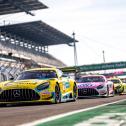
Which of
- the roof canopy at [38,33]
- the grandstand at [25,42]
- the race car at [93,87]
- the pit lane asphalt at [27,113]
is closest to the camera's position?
the pit lane asphalt at [27,113]

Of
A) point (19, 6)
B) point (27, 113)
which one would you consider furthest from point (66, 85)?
point (19, 6)

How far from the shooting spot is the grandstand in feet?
152

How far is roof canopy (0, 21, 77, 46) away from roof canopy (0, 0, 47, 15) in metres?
3.74

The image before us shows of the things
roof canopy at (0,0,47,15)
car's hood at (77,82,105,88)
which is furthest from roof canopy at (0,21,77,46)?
car's hood at (77,82,105,88)

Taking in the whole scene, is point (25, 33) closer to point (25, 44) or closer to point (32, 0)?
point (25, 44)

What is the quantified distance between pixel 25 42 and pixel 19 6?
11.0m

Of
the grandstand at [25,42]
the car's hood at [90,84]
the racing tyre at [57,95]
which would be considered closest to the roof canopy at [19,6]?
the grandstand at [25,42]

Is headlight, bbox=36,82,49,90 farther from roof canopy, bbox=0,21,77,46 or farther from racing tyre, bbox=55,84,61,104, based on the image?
roof canopy, bbox=0,21,77,46

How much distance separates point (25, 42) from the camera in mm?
64188

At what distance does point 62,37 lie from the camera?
7344cm

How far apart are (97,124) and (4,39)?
1989 inches

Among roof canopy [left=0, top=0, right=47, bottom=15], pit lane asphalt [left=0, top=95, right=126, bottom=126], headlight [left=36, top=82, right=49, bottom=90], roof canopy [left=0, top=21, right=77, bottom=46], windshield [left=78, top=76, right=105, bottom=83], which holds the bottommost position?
pit lane asphalt [left=0, top=95, right=126, bottom=126]

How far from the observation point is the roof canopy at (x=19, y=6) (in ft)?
173

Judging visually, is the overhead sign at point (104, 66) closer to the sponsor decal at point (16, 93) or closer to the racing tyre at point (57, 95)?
Result: the racing tyre at point (57, 95)
